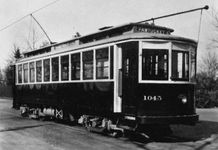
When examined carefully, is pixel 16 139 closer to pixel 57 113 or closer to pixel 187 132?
pixel 57 113

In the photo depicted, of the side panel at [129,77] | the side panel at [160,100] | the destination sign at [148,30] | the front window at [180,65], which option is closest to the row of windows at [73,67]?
the side panel at [129,77]

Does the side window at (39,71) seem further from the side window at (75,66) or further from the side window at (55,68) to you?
the side window at (75,66)

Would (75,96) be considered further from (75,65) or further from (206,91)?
(206,91)

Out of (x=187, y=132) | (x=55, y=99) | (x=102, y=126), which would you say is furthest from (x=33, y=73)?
(x=187, y=132)

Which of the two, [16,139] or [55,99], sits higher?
[55,99]

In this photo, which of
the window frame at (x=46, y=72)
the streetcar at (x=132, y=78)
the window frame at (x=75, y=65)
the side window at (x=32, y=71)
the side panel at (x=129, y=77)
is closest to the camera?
the streetcar at (x=132, y=78)

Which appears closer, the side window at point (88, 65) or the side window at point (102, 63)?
the side window at point (102, 63)

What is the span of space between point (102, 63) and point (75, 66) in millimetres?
1959

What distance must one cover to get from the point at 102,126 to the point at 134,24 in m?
3.47

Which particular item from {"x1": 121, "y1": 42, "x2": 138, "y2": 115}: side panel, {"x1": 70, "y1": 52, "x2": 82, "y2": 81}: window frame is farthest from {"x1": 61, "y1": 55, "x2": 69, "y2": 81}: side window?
{"x1": 121, "y1": 42, "x2": 138, "y2": 115}: side panel

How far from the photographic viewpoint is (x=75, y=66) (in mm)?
12914

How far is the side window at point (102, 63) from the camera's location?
434 inches

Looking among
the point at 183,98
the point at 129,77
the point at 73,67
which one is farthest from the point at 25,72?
the point at 183,98

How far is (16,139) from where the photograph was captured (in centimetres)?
1037
